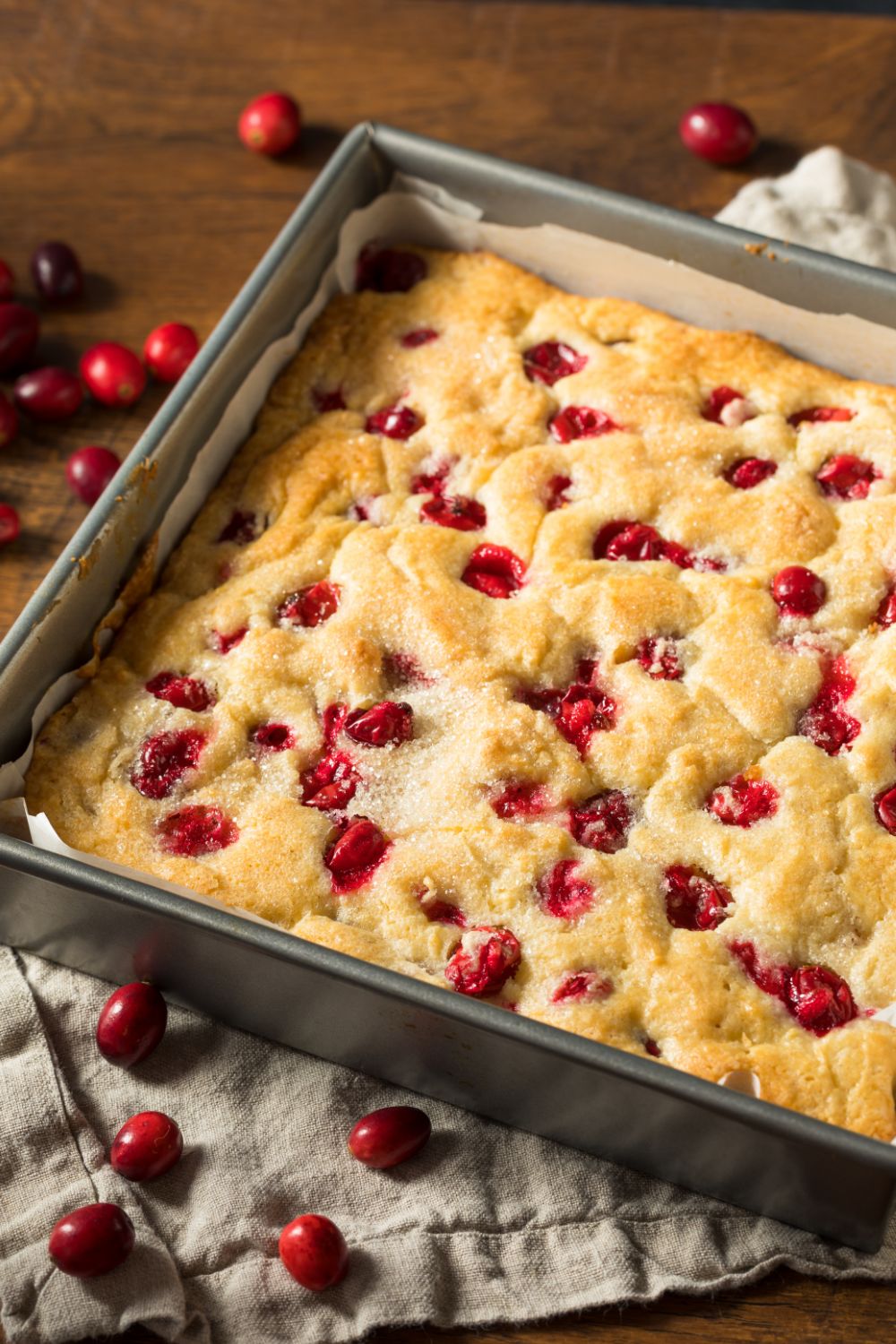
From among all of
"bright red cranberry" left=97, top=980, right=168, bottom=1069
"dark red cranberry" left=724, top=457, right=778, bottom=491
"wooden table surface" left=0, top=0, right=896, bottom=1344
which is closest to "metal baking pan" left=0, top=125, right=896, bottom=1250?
"bright red cranberry" left=97, top=980, right=168, bottom=1069

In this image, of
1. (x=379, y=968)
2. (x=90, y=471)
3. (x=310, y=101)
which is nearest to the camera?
(x=379, y=968)

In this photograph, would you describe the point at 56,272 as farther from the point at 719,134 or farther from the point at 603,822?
the point at 603,822

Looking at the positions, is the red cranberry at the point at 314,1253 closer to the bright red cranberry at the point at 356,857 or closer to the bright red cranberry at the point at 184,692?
the bright red cranberry at the point at 356,857

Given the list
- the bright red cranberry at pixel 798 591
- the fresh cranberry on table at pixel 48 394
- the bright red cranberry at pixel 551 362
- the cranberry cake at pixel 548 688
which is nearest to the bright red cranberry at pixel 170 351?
the fresh cranberry on table at pixel 48 394

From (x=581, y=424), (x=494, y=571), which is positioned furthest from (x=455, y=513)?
(x=581, y=424)

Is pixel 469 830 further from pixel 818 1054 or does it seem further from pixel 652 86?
pixel 652 86

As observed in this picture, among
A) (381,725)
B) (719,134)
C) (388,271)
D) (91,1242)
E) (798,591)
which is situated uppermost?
(719,134)
